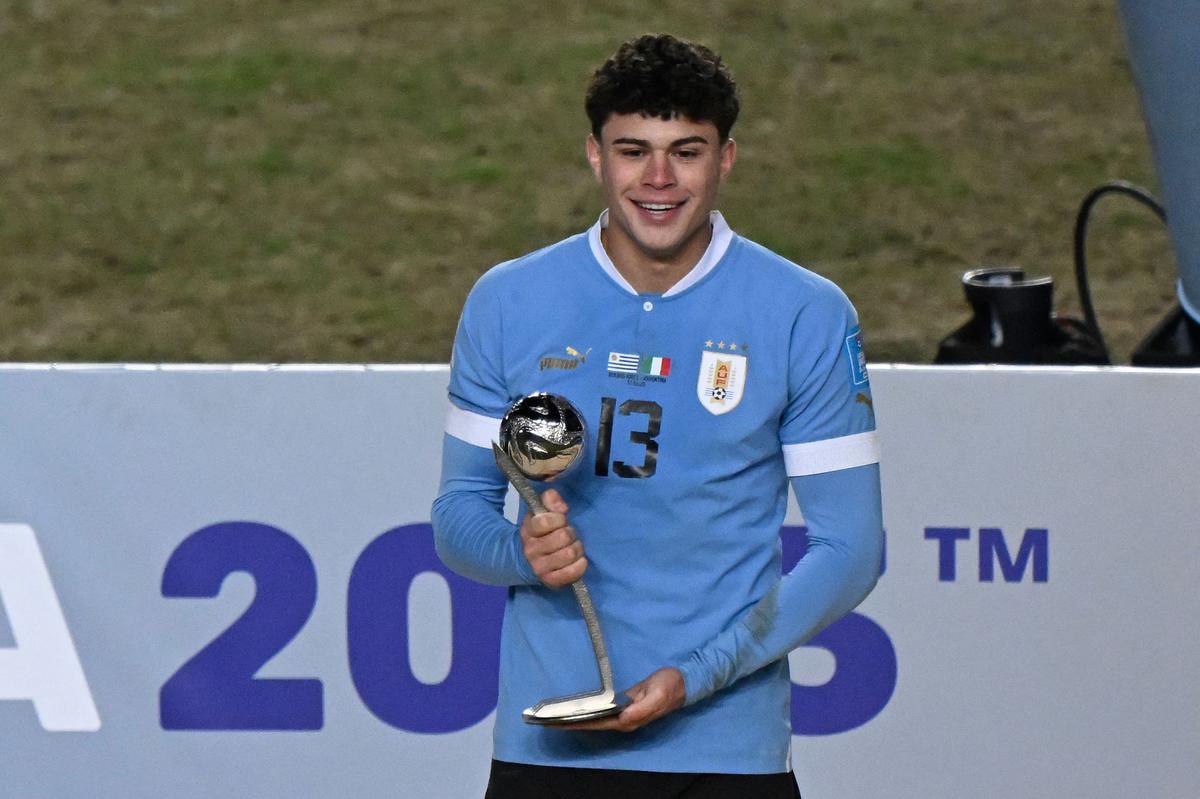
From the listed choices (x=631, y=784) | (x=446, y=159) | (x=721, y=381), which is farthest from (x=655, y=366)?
(x=446, y=159)

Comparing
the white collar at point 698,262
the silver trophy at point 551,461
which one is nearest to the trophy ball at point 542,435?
the silver trophy at point 551,461

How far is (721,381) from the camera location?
2.64m

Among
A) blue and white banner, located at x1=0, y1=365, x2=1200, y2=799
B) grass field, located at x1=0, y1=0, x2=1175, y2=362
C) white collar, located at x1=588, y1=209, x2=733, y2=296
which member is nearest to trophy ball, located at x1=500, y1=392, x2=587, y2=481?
white collar, located at x1=588, y1=209, x2=733, y2=296

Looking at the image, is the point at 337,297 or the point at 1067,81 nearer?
the point at 337,297

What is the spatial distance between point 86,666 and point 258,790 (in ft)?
1.69

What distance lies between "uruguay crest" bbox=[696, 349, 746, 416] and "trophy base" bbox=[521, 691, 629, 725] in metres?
0.43

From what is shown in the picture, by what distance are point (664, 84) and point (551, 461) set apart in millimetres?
563

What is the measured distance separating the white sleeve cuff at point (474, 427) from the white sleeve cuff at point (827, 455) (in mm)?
433

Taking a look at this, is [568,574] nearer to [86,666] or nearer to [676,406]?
[676,406]

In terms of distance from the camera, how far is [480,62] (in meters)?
10.8

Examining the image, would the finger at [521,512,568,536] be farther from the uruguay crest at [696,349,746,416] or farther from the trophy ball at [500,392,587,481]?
the uruguay crest at [696,349,746,416]

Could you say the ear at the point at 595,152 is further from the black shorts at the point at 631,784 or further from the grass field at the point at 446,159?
the grass field at the point at 446,159

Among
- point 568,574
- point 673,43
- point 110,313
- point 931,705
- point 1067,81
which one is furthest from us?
point 1067,81

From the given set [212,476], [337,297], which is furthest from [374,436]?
[337,297]
